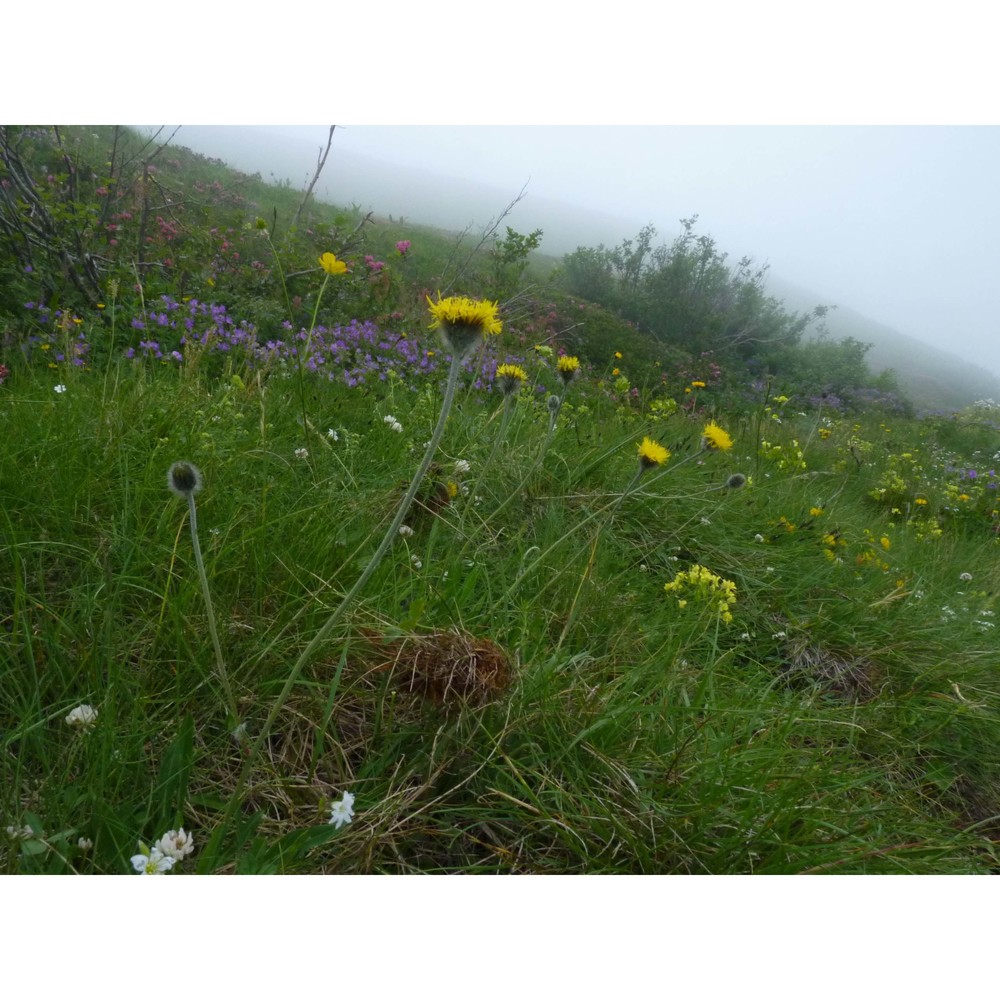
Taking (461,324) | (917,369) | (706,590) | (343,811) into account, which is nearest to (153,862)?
(343,811)

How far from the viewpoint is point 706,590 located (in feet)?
4.70

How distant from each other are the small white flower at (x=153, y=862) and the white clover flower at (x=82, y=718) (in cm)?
20

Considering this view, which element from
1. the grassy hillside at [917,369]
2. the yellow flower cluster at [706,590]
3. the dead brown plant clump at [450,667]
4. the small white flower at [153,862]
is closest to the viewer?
the small white flower at [153,862]

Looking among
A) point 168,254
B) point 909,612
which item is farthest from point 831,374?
point 168,254

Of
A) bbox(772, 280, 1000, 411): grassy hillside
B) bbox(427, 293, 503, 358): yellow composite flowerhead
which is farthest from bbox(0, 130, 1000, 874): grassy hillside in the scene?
bbox(772, 280, 1000, 411): grassy hillside

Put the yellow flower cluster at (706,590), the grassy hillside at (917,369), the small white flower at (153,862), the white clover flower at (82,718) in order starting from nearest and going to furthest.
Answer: the small white flower at (153,862) < the white clover flower at (82,718) < the yellow flower cluster at (706,590) < the grassy hillside at (917,369)

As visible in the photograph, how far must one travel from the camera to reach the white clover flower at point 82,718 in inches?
32.4

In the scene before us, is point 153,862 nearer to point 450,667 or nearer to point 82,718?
point 82,718

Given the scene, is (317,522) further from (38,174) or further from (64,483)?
(38,174)

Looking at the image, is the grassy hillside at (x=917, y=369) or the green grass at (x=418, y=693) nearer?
the green grass at (x=418, y=693)

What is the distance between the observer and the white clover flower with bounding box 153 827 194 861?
73 cm

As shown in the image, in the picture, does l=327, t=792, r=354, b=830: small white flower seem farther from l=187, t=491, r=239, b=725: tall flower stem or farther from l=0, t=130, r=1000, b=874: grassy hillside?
l=187, t=491, r=239, b=725: tall flower stem

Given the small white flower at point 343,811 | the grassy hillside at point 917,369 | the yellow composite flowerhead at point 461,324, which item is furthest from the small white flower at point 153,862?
the grassy hillside at point 917,369

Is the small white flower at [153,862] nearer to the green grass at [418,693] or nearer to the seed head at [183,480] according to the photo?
the green grass at [418,693]
